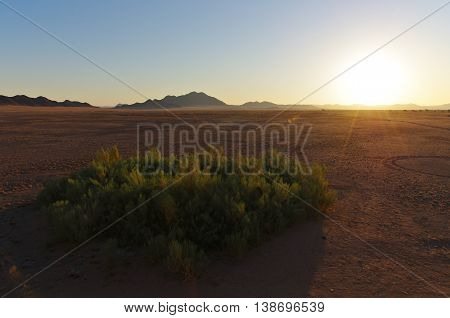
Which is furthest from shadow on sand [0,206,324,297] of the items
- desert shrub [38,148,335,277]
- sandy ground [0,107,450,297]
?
desert shrub [38,148,335,277]

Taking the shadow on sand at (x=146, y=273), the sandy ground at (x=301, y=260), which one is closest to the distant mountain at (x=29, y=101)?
the sandy ground at (x=301, y=260)

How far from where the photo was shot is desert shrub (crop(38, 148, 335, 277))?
5.32m

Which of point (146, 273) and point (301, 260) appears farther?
point (301, 260)

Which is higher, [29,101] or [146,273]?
[29,101]

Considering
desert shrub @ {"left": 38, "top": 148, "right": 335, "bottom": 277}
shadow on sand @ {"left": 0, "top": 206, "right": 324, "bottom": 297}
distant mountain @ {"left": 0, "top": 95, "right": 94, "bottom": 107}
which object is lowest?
shadow on sand @ {"left": 0, "top": 206, "right": 324, "bottom": 297}

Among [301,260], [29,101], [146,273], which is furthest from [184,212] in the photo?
[29,101]

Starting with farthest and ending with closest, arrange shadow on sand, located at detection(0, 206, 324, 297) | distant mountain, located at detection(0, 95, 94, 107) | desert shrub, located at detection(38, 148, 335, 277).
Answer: distant mountain, located at detection(0, 95, 94, 107) < desert shrub, located at detection(38, 148, 335, 277) < shadow on sand, located at detection(0, 206, 324, 297)

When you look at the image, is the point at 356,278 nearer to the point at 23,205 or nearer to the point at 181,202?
the point at 181,202

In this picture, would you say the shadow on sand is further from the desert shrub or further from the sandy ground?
the desert shrub

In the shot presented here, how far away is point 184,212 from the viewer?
5832mm

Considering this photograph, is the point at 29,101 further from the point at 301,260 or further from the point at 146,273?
the point at 301,260

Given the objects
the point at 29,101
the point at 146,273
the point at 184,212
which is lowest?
the point at 146,273

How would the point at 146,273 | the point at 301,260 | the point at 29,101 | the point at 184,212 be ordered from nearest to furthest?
1. the point at 146,273
2. the point at 301,260
3. the point at 184,212
4. the point at 29,101

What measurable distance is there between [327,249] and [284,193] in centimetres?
130
